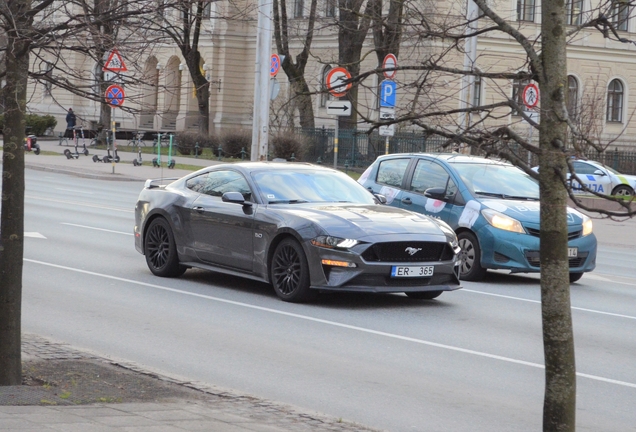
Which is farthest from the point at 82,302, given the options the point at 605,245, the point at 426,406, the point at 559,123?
the point at 605,245

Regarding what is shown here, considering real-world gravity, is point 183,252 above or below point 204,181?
below

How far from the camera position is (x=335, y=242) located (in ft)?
36.5

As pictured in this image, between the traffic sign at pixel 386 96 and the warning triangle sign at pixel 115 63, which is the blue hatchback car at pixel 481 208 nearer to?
the traffic sign at pixel 386 96

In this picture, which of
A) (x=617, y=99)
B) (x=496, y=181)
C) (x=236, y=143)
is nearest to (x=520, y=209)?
(x=496, y=181)

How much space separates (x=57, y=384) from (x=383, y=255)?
481cm

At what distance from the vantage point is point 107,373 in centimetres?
771

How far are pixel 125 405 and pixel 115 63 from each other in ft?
8.62

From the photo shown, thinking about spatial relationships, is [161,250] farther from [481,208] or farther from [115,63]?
[115,63]

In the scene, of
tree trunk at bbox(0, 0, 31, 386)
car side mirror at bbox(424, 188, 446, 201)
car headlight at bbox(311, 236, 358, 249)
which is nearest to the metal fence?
car side mirror at bbox(424, 188, 446, 201)

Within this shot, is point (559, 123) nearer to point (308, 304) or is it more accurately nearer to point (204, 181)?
point (308, 304)

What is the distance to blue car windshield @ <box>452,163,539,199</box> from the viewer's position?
14.6 m

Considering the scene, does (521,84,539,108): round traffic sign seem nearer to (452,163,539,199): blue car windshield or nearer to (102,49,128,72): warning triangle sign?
(102,49,128,72): warning triangle sign

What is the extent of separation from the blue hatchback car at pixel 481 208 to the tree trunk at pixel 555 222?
832cm

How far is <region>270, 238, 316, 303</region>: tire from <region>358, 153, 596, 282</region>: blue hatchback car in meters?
2.92
